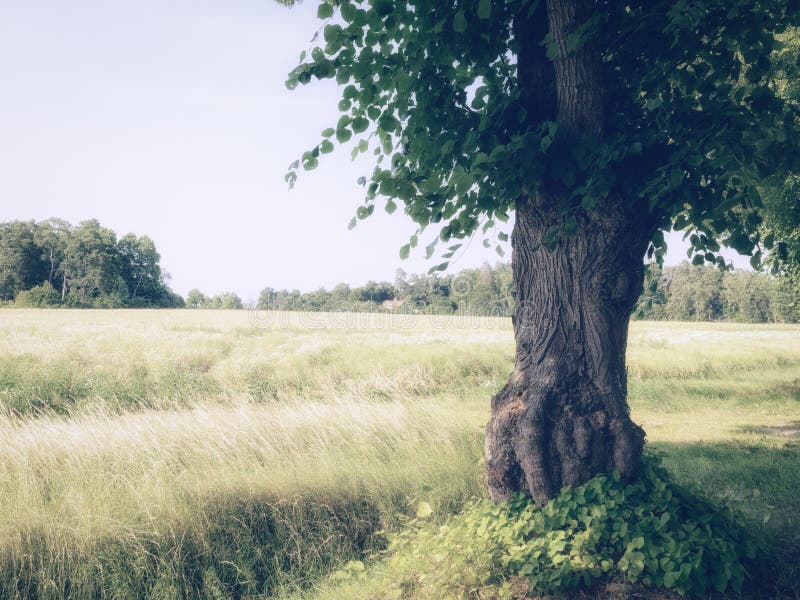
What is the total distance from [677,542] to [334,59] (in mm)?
4589

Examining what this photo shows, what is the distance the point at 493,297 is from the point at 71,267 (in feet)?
241

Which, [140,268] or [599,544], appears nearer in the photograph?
[599,544]

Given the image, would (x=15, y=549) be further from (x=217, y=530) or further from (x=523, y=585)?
(x=523, y=585)

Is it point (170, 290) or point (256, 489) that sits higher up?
point (170, 290)

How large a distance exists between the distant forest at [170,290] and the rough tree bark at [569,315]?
43593 millimetres

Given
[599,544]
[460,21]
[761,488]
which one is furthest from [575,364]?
[761,488]

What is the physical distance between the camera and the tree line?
241ft

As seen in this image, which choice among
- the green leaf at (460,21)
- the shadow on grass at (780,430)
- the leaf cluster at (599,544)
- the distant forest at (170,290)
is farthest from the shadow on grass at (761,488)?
the distant forest at (170,290)

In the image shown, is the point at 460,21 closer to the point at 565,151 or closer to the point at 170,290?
the point at 565,151

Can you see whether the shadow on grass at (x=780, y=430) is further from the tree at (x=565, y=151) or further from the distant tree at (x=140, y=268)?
the distant tree at (x=140, y=268)

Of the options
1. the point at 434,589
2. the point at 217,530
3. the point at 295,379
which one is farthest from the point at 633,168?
the point at 295,379

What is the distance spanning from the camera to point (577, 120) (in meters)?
3.90

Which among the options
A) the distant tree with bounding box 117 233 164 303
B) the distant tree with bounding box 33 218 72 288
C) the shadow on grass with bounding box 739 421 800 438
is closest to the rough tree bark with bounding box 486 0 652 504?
the shadow on grass with bounding box 739 421 800 438

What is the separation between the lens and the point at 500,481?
14.0ft
